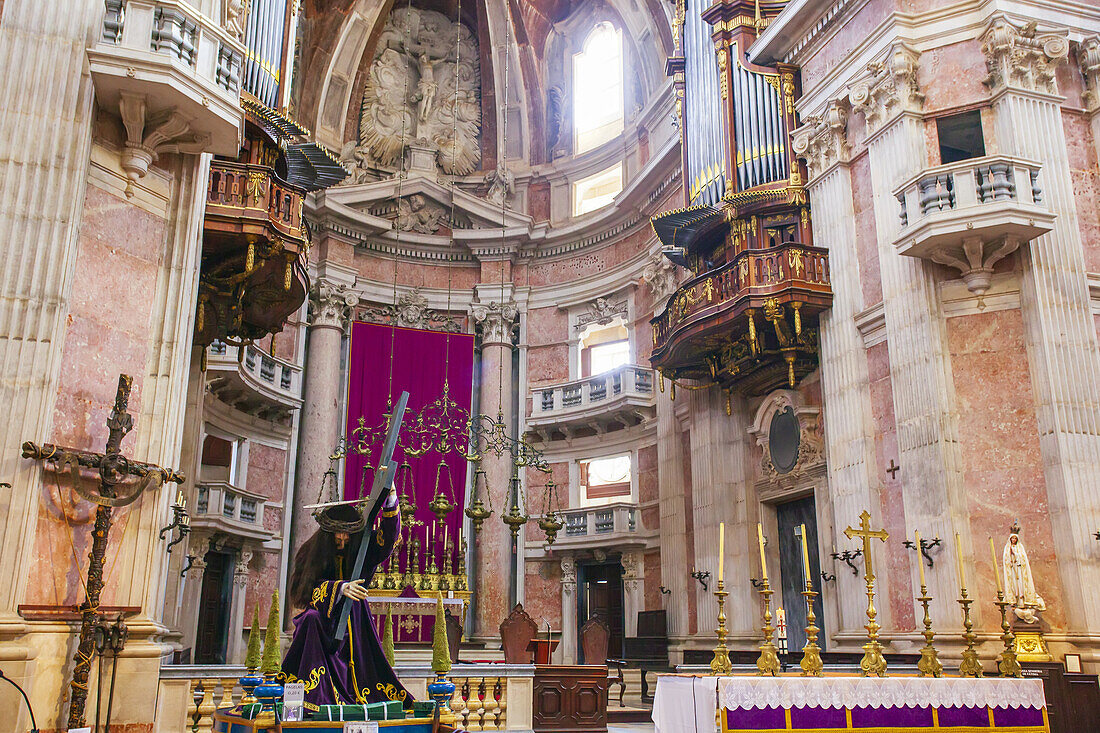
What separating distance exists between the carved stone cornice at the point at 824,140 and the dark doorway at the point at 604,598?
416 inches

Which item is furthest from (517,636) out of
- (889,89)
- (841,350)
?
(889,89)

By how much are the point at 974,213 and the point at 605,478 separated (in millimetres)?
13790

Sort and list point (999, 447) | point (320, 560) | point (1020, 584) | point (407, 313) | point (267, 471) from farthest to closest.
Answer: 1. point (407, 313)
2. point (267, 471)
3. point (999, 447)
4. point (1020, 584)
5. point (320, 560)

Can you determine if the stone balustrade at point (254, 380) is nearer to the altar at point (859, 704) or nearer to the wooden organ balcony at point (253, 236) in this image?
the wooden organ balcony at point (253, 236)

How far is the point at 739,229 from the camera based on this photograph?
646 inches

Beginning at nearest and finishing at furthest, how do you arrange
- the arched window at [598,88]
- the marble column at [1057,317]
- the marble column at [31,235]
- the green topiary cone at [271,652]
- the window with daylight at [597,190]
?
the green topiary cone at [271,652]
the marble column at [31,235]
the marble column at [1057,317]
the window with daylight at [597,190]
the arched window at [598,88]

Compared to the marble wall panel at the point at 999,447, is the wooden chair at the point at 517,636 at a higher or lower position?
lower

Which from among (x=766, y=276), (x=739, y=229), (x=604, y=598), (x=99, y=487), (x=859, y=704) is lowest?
(x=859, y=704)

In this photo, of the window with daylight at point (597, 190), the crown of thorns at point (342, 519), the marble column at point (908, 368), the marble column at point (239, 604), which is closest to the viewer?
the crown of thorns at point (342, 519)

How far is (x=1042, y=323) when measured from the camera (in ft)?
39.5

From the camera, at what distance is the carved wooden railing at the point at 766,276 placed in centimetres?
1490

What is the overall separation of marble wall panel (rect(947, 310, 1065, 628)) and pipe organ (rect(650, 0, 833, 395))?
284cm

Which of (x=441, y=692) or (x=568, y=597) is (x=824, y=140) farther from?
(x=568, y=597)

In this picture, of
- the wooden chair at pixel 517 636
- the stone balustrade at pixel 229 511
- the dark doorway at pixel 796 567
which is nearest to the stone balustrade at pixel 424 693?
A: the wooden chair at pixel 517 636
